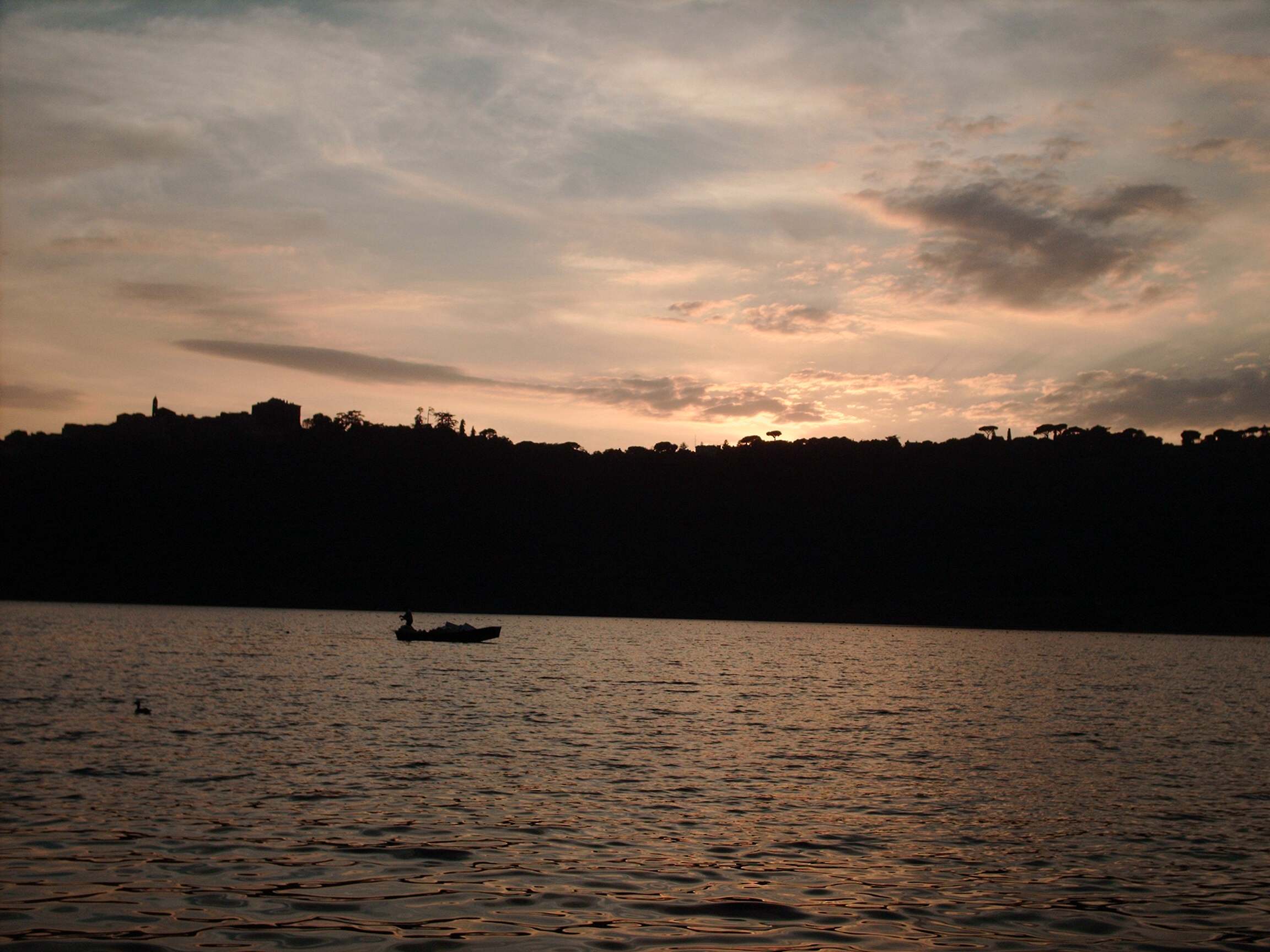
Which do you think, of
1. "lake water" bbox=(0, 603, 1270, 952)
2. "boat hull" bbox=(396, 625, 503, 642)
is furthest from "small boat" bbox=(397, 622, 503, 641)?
"lake water" bbox=(0, 603, 1270, 952)

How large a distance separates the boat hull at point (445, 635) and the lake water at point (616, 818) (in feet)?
129

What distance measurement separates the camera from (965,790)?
93.0 feet

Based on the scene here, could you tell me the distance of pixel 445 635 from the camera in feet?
319

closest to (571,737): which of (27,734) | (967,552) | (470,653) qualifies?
(27,734)

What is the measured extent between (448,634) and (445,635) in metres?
0.28

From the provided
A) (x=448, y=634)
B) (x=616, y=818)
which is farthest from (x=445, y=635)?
(x=616, y=818)

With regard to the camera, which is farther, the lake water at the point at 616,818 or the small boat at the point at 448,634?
the small boat at the point at 448,634

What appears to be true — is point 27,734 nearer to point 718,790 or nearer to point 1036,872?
point 718,790

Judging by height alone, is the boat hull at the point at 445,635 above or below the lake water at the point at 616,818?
below

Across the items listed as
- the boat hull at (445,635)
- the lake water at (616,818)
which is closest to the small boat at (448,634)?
the boat hull at (445,635)

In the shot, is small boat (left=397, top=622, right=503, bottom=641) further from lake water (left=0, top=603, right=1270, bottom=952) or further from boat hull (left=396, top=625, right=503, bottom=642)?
lake water (left=0, top=603, right=1270, bottom=952)

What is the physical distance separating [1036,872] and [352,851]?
12905 mm

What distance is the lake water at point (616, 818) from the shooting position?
51.1 ft

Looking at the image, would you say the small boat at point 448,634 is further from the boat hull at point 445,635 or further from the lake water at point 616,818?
the lake water at point 616,818
